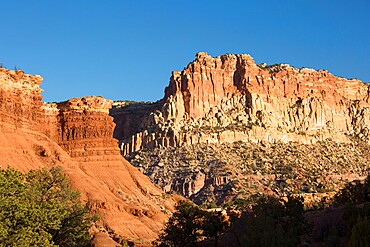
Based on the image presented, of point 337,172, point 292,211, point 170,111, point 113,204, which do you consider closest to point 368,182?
point 292,211

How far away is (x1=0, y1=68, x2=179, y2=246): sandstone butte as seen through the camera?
6925 cm

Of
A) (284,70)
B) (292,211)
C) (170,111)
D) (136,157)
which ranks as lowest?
(292,211)

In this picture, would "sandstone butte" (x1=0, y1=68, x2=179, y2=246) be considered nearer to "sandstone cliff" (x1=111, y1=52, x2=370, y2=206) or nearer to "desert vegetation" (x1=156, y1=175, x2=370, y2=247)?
"desert vegetation" (x1=156, y1=175, x2=370, y2=247)

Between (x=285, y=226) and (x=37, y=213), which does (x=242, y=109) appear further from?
(x=37, y=213)

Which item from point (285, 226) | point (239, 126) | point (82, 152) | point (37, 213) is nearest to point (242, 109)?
point (239, 126)

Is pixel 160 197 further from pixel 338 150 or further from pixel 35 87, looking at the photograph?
pixel 338 150

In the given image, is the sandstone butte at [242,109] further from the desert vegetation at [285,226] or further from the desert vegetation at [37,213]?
the desert vegetation at [37,213]

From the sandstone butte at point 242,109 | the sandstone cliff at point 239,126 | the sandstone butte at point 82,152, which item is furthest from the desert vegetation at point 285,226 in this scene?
the sandstone butte at point 242,109

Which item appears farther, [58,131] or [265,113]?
[265,113]

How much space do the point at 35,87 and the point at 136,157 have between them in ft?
174

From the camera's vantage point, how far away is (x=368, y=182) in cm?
5306

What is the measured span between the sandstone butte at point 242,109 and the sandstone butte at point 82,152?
44.7 m

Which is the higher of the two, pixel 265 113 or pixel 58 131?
pixel 265 113

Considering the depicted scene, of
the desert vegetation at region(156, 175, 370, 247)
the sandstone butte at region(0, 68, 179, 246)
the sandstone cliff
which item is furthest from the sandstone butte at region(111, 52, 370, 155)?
the desert vegetation at region(156, 175, 370, 247)
